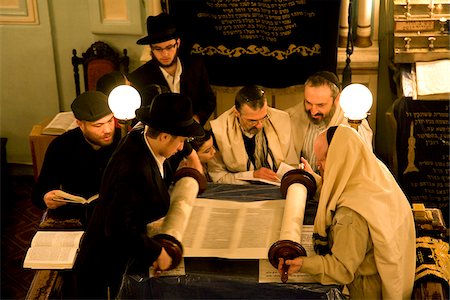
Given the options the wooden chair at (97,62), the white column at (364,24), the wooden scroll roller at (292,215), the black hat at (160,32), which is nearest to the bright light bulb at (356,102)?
the wooden scroll roller at (292,215)

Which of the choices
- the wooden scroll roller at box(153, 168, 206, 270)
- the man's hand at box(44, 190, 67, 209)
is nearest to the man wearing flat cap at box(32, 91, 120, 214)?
the man's hand at box(44, 190, 67, 209)

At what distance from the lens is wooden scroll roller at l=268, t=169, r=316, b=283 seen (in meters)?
3.33

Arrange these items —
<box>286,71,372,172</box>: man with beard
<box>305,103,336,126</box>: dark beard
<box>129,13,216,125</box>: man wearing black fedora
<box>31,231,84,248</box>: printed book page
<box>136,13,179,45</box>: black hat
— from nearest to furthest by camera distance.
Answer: <box>31,231,84,248</box>: printed book page < <box>286,71,372,172</box>: man with beard < <box>305,103,336,126</box>: dark beard < <box>136,13,179,45</box>: black hat < <box>129,13,216,125</box>: man wearing black fedora

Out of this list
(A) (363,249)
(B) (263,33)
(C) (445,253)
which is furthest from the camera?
(B) (263,33)

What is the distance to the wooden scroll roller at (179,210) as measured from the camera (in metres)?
3.37

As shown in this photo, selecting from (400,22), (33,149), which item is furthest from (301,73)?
(33,149)

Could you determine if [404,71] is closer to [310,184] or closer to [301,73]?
[301,73]

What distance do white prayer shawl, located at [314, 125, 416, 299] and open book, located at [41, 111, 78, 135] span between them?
309 centimetres

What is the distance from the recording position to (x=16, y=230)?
6129 mm

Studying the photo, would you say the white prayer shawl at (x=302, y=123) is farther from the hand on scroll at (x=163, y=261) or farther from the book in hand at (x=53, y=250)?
the hand on scroll at (x=163, y=261)

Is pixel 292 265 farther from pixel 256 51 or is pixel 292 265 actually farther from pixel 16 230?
pixel 16 230

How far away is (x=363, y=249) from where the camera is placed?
11.2 feet

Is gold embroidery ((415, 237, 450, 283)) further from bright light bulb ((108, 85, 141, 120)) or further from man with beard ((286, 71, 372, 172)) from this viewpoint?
bright light bulb ((108, 85, 141, 120))

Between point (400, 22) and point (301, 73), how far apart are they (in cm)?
83
